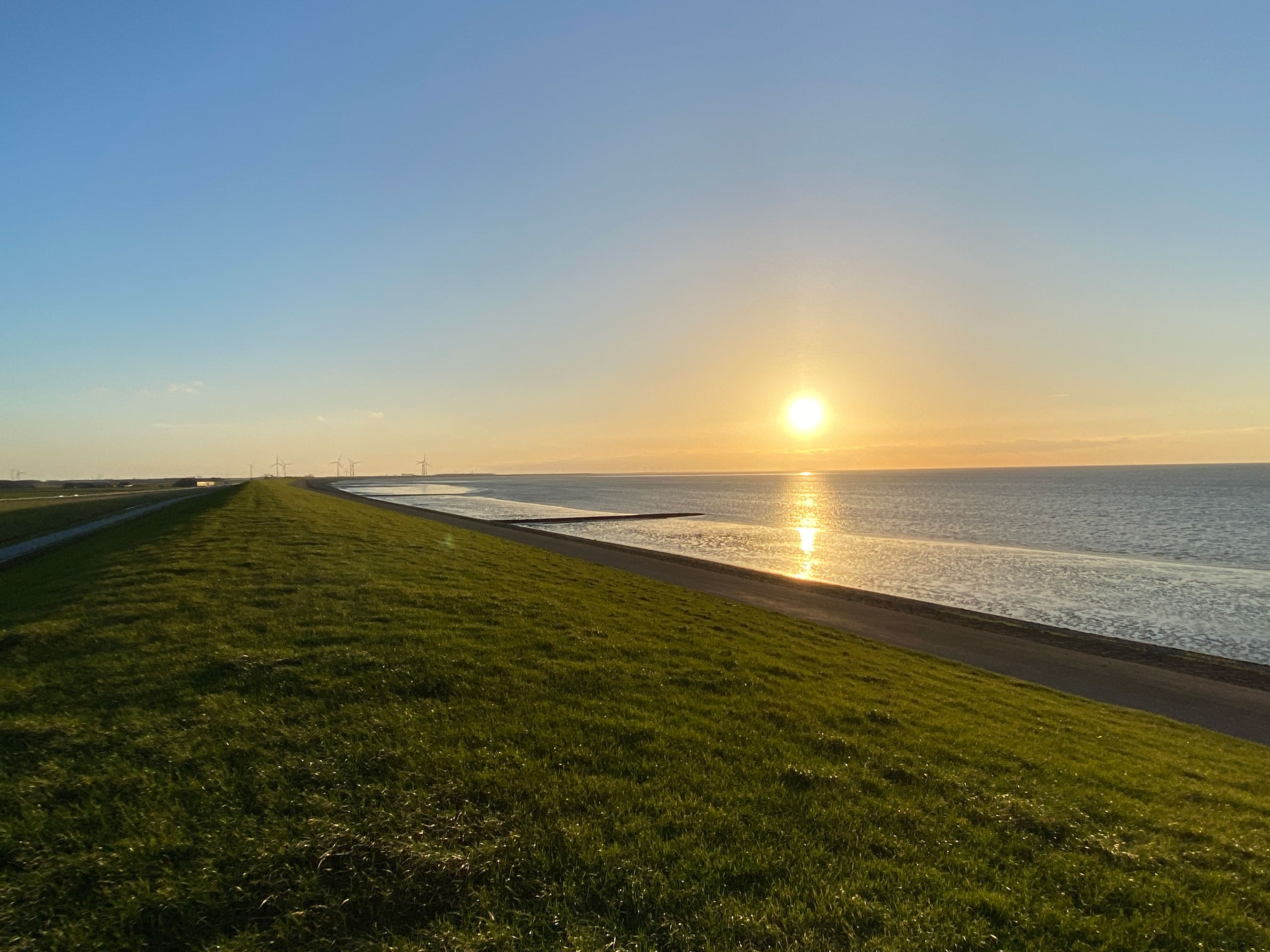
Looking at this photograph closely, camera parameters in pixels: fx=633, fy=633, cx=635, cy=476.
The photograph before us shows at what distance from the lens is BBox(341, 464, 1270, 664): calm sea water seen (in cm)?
2947

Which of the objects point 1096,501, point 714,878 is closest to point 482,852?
point 714,878

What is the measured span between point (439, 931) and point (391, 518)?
149 feet

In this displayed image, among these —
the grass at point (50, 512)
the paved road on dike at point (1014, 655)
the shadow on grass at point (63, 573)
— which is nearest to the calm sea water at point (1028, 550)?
the paved road on dike at point (1014, 655)

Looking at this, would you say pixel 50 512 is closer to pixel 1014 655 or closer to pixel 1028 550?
pixel 1014 655

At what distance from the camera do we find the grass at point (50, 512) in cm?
4316

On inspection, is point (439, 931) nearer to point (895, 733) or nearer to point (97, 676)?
point (895, 733)

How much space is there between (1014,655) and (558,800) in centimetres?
1898

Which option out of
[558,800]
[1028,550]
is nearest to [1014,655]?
[558,800]

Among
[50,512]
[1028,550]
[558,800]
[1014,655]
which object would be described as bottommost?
[1028,550]

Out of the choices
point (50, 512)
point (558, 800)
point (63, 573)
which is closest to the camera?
point (558, 800)

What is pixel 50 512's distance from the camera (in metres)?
56.1

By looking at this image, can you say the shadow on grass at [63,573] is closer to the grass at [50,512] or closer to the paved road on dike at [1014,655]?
the grass at [50,512]

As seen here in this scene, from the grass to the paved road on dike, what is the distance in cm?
4191

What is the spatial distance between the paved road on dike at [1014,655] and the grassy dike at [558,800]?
3.53 metres
